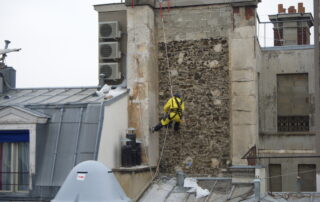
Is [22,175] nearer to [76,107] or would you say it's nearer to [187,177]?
[76,107]

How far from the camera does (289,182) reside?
80.4 feet

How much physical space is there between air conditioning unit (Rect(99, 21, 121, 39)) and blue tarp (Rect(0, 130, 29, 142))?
4.78 metres

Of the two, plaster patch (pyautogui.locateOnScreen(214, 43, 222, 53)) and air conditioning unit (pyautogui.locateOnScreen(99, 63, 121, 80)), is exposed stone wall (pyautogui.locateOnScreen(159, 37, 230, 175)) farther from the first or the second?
air conditioning unit (pyautogui.locateOnScreen(99, 63, 121, 80))

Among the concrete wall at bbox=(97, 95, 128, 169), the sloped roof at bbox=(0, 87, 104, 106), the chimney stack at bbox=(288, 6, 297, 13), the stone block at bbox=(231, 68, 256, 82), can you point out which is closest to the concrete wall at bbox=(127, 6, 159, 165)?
the concrete wall at bbox=(97, 95, 128, 169)

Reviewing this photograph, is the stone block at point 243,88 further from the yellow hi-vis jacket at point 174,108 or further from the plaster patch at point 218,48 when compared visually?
the yellow hi-vis jacket at point 174,108

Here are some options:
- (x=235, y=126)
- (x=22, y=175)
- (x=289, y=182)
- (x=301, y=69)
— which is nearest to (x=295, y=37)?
(x=301, y=69)

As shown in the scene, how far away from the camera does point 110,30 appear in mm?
20344

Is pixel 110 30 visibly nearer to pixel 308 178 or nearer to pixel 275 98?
pixel 275 98

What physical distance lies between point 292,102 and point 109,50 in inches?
322

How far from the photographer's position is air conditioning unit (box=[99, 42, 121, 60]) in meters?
20.3

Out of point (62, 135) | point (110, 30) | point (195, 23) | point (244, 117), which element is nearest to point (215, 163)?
point (244, 117)

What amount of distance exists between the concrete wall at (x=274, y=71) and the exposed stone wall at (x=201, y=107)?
7.00m

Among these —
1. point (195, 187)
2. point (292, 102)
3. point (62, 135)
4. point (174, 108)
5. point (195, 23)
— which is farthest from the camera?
point (292, 102)

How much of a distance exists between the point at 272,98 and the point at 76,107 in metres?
10.5
